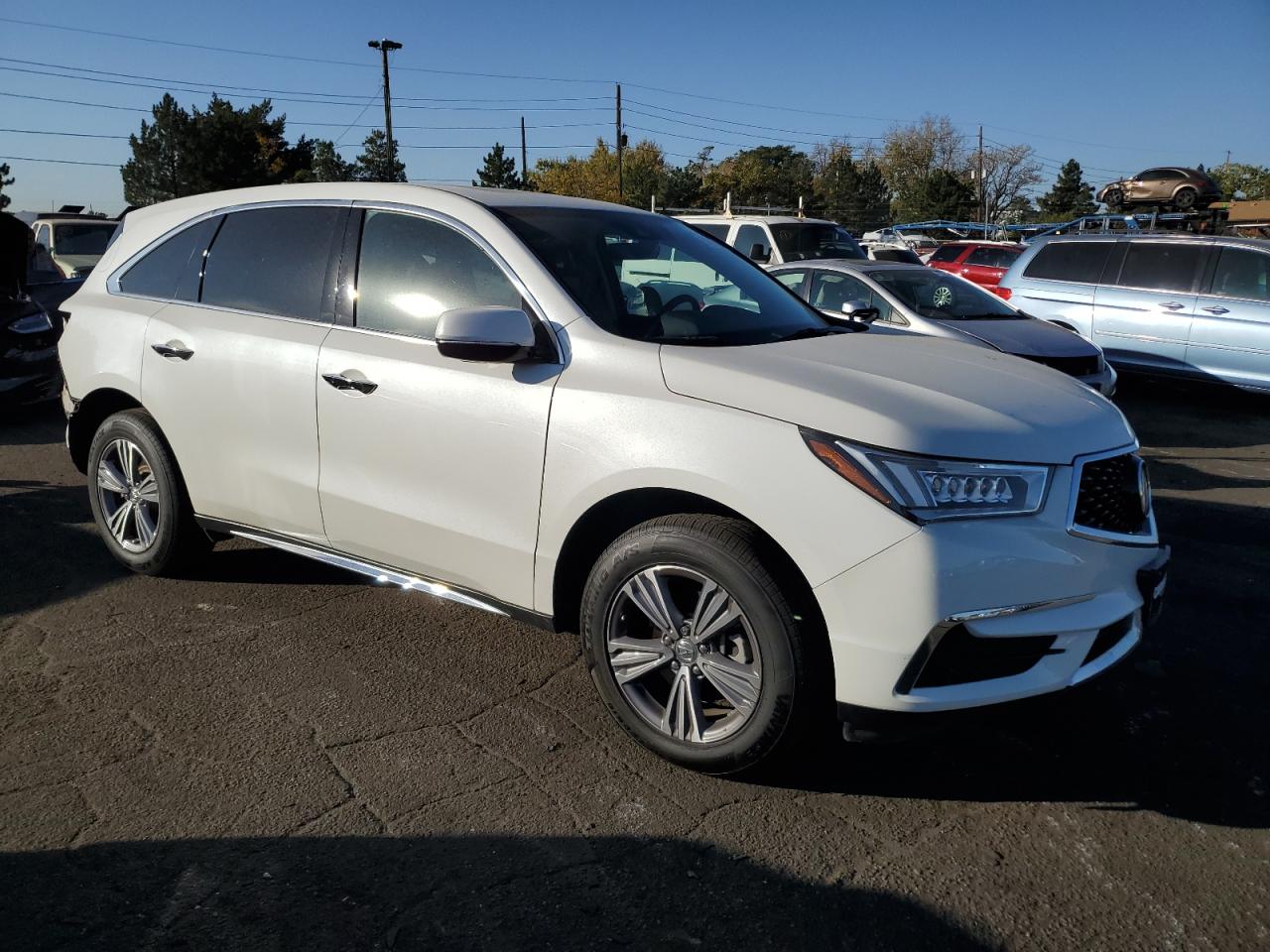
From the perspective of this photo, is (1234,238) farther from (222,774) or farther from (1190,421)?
(222,774)

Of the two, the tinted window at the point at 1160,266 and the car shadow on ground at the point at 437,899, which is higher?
the tinted window at the point at 1160,266

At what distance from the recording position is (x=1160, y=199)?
2231cm

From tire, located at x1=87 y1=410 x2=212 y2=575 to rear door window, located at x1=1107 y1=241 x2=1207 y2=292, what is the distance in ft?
33.0

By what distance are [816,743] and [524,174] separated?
7517 centimetres

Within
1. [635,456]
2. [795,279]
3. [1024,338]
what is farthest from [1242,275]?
[635,456]

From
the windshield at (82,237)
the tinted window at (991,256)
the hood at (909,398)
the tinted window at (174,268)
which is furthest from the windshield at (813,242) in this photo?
the windshield at (82,237)

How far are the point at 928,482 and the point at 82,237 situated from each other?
17390 mm

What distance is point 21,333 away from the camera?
850 cm

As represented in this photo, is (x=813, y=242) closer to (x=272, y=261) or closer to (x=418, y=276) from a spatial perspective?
(x=272, y=261)

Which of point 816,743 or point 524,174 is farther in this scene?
point 524,174

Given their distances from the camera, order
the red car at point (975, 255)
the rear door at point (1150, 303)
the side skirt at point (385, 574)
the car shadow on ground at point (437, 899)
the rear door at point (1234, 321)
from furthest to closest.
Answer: the red car at point (975, 255) < the rear door at point (1150, 303) < the rear door at point (1234, 321) < the side skirt at point (385, 574) < the car shadow on ground at point (437, 899)

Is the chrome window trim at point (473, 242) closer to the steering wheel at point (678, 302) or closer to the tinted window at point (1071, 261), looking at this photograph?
the steering wheel at point (678, 302)

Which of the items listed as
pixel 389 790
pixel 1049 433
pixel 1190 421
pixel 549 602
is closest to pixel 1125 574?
pixel 1049 433

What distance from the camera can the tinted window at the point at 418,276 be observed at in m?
3.69
